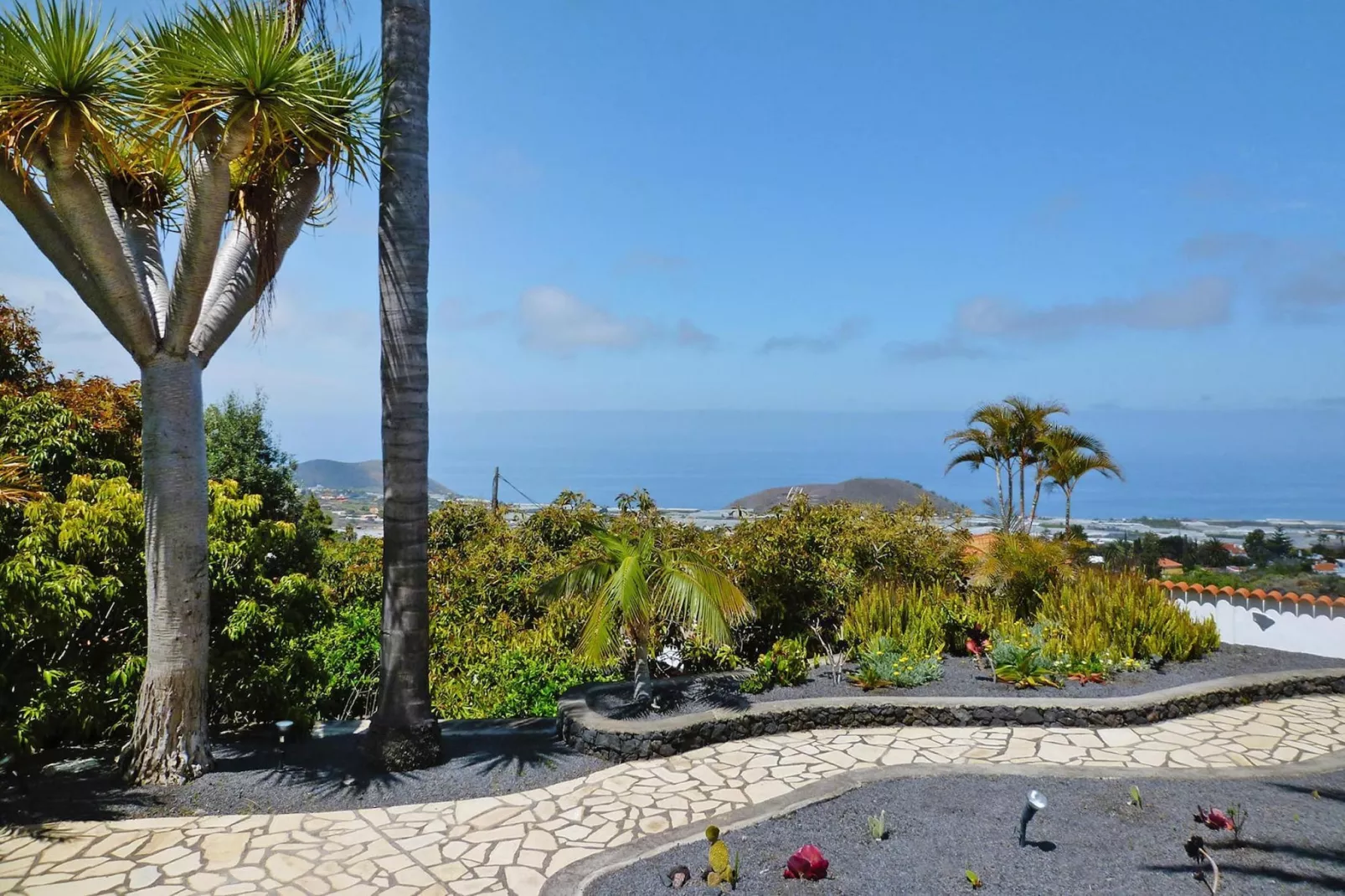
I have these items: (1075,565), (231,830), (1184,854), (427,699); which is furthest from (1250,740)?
(231,830)

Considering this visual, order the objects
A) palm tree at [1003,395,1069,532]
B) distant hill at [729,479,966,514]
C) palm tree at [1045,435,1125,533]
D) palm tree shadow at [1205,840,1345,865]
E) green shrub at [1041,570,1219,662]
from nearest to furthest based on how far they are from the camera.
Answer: palm tree shadow at [1205,840,1345,865], green shrub at [1041,570,1219,662], distant hill at [729,479,966,514], palm tree at [1045,435,1125,533], palm tree at [1003,395,1069,532]

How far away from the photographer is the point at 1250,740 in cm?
638

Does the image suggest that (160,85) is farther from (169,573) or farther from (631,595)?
(631,595)

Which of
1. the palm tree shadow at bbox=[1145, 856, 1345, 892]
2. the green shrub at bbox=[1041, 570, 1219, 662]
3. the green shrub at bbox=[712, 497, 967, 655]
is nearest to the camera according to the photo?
the palm tree shadow at bbox=[1145, 856, 1345, 892]

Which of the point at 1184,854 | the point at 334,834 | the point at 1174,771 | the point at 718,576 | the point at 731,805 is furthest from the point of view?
the point at 718,576

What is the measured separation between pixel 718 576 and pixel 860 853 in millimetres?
2577

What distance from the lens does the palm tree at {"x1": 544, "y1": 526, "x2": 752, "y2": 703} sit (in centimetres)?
622

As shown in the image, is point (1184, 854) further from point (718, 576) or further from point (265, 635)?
point (265, 635)

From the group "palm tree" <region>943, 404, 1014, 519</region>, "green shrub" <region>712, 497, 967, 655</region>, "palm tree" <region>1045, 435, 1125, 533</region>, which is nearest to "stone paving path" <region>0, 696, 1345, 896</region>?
"green shrub" <region>712, 497, 967, 655</region>

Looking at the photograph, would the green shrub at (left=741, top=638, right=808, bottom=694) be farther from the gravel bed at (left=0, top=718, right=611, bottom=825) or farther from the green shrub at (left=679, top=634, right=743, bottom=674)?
the gravel bed at (left=0, top=718, right=611, bottom=825)

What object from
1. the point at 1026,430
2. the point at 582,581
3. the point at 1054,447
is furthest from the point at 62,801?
the point at 1026,430

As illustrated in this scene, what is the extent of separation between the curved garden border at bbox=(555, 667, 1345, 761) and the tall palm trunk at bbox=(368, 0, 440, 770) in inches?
51.9

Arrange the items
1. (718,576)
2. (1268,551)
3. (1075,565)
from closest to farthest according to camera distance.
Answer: (718,576) < (1075,565) < (1268,551)

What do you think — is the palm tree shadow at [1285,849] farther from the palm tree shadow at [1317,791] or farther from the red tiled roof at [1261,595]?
the red tiled roof at [1261,595]
